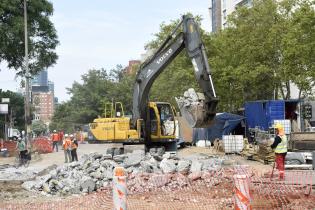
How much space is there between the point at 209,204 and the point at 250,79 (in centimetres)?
2457

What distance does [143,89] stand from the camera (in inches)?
854

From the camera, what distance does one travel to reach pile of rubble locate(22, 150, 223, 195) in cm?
1462

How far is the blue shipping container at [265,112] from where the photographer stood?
33406 mm

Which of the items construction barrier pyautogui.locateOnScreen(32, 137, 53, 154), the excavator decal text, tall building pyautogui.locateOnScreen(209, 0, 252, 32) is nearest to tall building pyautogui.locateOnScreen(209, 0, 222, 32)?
tall building pyautogui.locateOnScreen(209, 0, 252, 32)

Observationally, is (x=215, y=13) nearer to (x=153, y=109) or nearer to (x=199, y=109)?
(x=153, y=109)

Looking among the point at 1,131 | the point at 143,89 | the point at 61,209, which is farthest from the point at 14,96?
the point at 61,209

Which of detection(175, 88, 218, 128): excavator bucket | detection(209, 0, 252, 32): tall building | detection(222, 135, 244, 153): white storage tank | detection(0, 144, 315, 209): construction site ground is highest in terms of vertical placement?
detection(209, 0, 252, 32): tall building

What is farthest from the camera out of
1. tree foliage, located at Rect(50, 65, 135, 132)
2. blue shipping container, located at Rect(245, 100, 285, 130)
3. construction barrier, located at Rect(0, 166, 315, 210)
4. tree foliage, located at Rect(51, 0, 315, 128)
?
tree foliage, located at Rect(50, 65, 135, 132)

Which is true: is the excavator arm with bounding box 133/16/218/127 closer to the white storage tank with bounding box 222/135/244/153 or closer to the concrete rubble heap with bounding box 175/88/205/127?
the concrete rubble heap with bounding box 175/88/205/127

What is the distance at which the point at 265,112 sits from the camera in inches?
1326

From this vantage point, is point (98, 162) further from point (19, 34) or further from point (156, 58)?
point (19, 34)

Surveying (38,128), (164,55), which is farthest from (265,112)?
(38,128)

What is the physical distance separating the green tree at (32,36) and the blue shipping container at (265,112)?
13.0 m

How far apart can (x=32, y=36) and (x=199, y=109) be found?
1994 cm
